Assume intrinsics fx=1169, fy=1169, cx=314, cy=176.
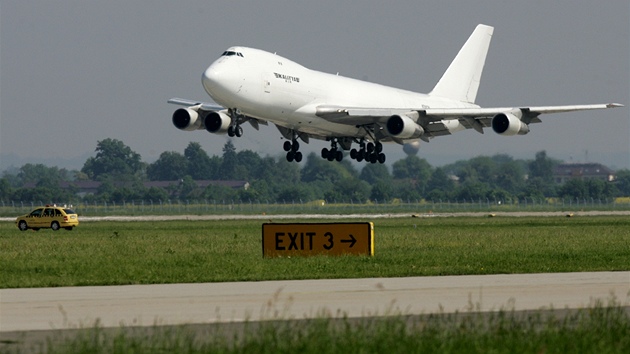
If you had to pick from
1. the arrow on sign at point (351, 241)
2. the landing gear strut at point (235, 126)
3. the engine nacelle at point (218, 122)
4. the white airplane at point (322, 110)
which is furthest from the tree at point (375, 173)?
the arrow on sign at point (351, 241)

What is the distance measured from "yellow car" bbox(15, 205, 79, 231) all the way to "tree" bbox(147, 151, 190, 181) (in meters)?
116

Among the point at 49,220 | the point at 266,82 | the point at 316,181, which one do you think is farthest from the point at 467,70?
the point at 316,181

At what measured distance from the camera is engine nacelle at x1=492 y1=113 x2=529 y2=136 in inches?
2349

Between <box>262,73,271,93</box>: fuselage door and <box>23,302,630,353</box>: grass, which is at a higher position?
<box>262,73,271,93</box>: fuselage door

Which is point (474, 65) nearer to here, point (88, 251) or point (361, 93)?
point (361, 93)

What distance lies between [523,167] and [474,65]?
93.6 meters

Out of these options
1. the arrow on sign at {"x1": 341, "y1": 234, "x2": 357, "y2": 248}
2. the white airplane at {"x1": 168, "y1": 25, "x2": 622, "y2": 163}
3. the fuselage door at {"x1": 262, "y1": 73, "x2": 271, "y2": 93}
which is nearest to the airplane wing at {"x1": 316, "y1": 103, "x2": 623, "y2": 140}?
the white airplane at {"x1": 168, "y1": 25, "x2": 622, "y2": 163}

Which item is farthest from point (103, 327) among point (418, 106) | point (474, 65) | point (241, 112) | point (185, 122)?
point (474, 65)

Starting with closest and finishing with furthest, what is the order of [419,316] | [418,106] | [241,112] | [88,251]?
[419,316] < [88,251] < [241,112] < [418,106]

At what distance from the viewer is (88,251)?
43.1m

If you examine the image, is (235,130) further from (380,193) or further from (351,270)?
(380,193)

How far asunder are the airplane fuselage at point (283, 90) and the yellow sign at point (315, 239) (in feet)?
57.4

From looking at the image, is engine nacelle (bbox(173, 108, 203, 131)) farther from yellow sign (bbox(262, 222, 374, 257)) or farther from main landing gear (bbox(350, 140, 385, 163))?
yellow sign (bbox(262, 222, 374, 257))

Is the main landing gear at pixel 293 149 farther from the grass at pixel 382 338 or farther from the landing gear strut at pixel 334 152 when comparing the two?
the grass at pixel 382 338
